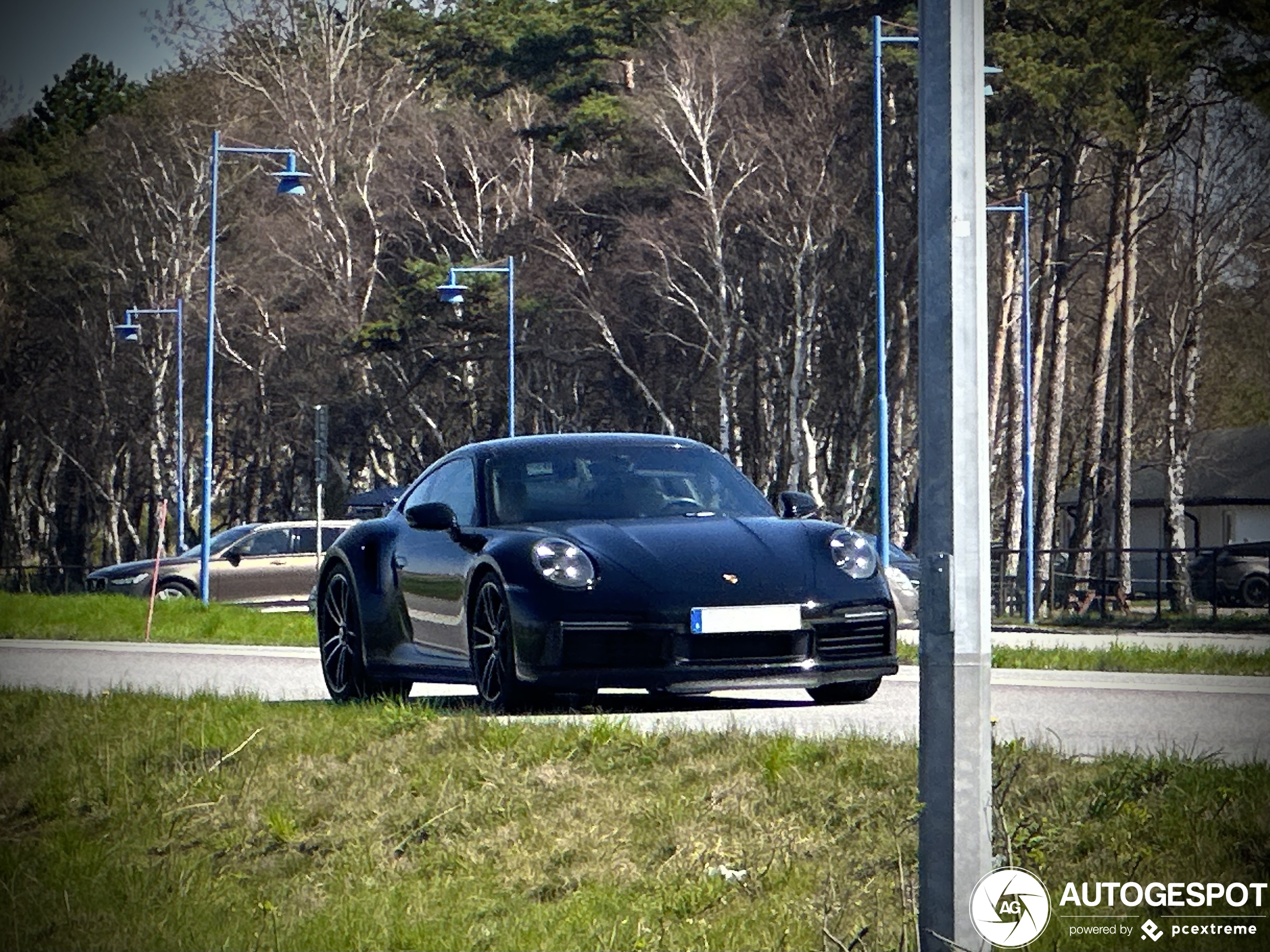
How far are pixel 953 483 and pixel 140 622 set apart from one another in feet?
76.0

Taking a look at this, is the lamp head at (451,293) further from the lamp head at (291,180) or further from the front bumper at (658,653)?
the front bumper at (658,653)

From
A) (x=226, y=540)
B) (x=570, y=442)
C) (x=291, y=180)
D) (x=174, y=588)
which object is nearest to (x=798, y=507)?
(x=570, y=442)

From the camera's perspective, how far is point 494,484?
1212cm

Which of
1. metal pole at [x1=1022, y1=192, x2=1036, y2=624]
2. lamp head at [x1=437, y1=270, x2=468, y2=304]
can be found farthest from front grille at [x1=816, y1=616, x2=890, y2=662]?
lamp head at [x1=437, y1=270, x2=468, y2=304]

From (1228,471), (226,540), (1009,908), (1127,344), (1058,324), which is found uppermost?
(1058,324)

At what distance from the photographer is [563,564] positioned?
10750 millimetres

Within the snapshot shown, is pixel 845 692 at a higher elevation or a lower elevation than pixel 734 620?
Answer: lower

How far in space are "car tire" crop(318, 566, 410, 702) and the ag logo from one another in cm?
735

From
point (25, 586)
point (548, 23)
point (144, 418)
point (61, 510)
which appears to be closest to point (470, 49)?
point (548, 23)

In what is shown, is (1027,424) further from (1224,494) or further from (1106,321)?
(1224,494)

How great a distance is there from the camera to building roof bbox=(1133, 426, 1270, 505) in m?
70.2

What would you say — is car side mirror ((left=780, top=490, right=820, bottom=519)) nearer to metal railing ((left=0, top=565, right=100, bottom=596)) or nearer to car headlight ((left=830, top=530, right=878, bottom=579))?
car headlight ((left=830, top=530, right=878, bottom=579))

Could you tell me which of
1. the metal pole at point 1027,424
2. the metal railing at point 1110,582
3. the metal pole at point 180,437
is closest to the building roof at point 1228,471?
the metal railing at point 1110,582

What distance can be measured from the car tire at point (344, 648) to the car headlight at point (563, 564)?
205 cm
